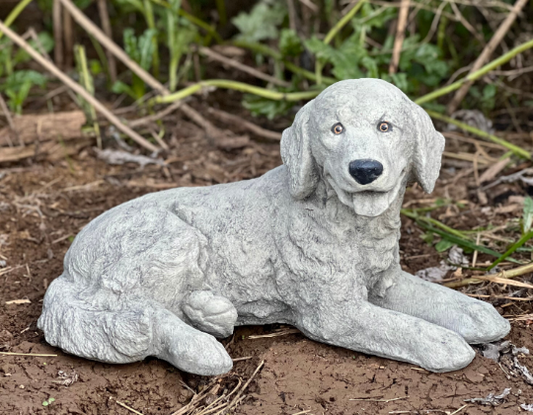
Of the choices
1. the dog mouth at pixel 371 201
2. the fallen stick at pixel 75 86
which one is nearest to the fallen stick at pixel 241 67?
the fallen stick at pixel 75 86

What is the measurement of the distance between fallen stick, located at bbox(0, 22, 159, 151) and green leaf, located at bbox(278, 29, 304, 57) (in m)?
1.27

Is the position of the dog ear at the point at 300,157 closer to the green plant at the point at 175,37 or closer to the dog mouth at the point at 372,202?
the dog mouth at the point at 372,202

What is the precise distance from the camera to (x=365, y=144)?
8.54 feet

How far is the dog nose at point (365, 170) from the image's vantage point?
2.54m

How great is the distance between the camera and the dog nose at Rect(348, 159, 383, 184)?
99.8 inches

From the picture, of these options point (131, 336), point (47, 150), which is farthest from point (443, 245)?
point (47, 150)

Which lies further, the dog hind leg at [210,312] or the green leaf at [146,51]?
the green leaf at [146,51]

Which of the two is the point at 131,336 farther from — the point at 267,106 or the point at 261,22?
the point at 261,22

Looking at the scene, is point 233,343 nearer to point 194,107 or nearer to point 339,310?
point 339,310

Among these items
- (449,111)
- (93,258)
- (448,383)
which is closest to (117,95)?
(449,111)

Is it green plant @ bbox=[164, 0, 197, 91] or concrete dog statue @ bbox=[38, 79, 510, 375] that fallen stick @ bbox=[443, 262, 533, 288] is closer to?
concrete dog statue @ bbox=[38, 79, 510, 375]

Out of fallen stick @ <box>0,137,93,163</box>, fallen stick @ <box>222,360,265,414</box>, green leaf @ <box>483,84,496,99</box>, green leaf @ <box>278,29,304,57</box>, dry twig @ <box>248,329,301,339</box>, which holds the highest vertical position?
green leaf @ <box>278,29,304,57</box>

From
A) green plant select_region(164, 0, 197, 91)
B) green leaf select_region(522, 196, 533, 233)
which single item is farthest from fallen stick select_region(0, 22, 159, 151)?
green leaf select_region(522, 196, 533, 233)

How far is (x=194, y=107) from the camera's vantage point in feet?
19.9
